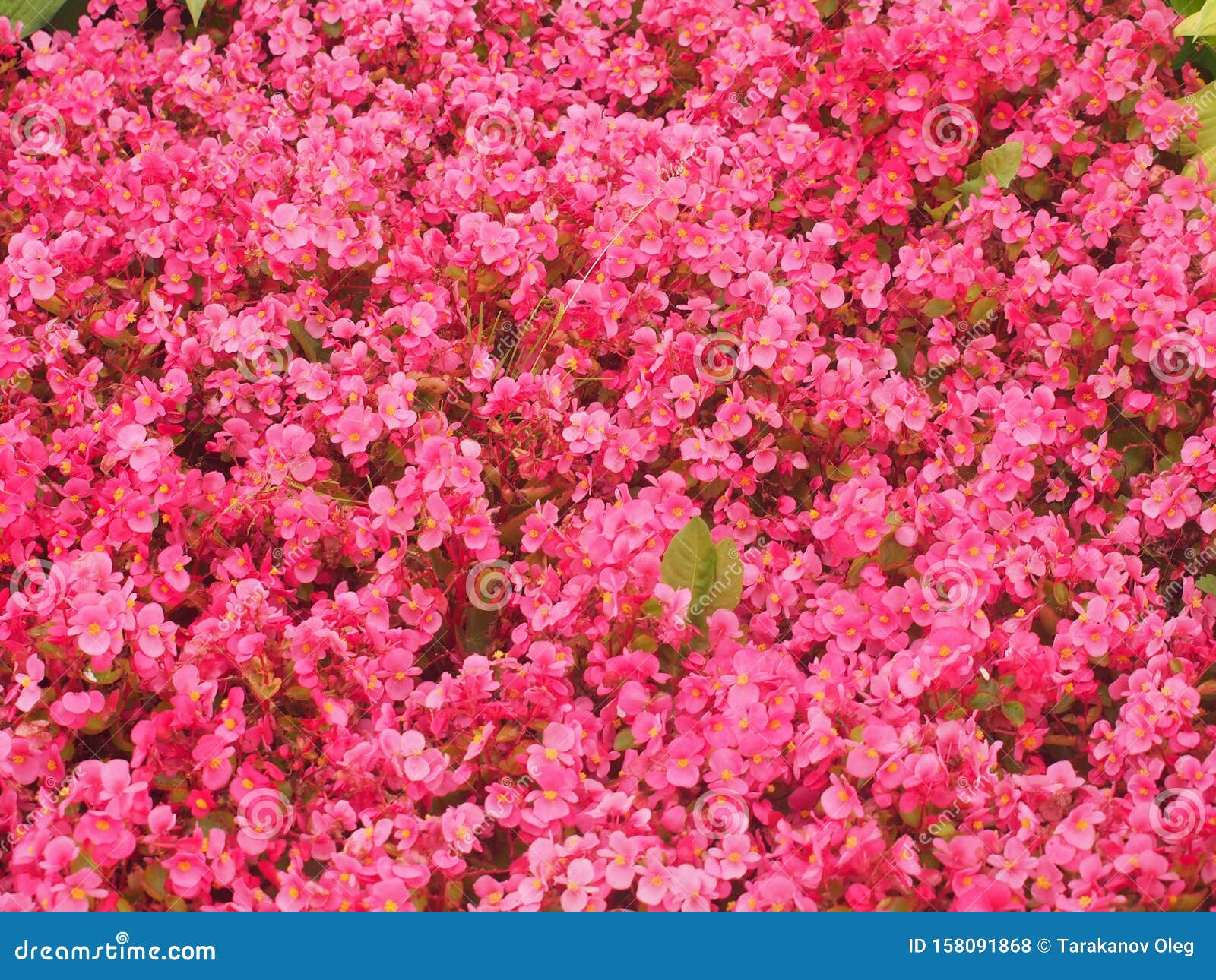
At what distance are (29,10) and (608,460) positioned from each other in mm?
2605

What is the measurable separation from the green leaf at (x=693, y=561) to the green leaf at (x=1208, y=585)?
3.42 ft

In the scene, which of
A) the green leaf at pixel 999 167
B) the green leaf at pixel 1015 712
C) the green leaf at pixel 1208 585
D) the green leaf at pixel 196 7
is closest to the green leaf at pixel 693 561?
the green leaf at pixel 1015 712

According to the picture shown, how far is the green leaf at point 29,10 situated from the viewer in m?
3.68

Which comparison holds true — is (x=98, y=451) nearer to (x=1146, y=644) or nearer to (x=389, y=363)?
(x=389, y=363)

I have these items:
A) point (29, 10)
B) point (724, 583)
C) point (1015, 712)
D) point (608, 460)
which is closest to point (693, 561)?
point (724, 583)

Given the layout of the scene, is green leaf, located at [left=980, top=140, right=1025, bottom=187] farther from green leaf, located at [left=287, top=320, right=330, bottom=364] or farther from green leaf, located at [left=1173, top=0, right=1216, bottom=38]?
Result: green leaf, located at [left=287, top=320, right=330, bottom=364]

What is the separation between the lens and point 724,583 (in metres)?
2.34

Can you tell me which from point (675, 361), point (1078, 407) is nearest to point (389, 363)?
point (675, 361)

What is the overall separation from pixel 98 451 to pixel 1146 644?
2.28 m

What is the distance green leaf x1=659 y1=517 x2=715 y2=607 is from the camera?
2.31 m

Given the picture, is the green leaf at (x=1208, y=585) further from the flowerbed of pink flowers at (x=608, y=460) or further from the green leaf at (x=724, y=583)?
the green leaf at (x=724, y=583)

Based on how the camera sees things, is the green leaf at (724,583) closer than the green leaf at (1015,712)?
No

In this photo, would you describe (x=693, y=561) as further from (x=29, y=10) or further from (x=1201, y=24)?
(x=29, y=10)

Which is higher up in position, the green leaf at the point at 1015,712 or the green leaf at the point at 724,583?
the green leaf at the point at 724,583
